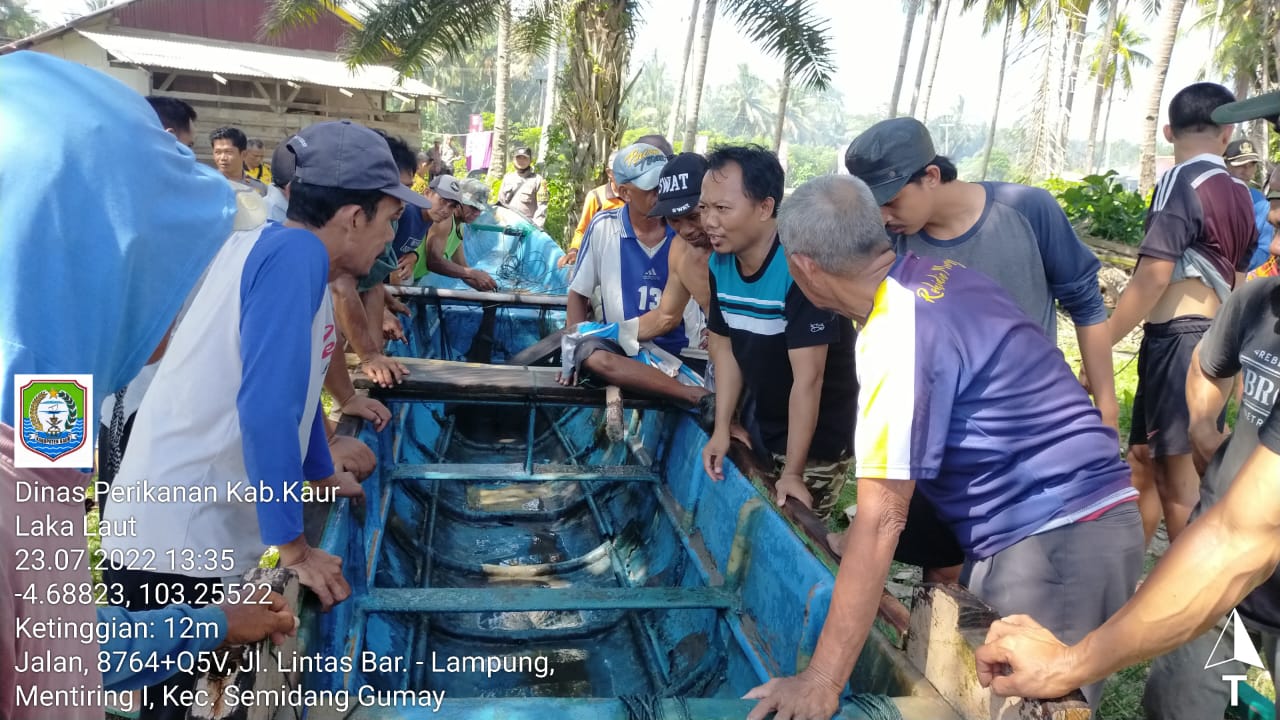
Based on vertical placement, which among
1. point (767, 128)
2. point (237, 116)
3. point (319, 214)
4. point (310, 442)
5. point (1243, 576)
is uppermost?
point (767, 128)

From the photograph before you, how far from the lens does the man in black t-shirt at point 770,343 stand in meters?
2.90

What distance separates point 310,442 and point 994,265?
2.22 metres

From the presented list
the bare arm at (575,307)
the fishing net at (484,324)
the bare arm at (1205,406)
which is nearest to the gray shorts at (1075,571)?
the bare arm at (1205,406)

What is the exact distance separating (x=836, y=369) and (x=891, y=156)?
92 cm

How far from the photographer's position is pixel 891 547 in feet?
5.79

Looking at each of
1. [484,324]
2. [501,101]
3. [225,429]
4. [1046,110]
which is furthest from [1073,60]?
[225,429]

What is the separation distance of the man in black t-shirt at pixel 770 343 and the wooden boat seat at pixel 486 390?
680 mm

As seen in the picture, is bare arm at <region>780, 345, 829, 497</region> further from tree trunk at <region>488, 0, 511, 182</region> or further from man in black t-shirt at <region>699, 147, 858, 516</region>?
tree trunk at <region>488, 0, 511, 182</region>

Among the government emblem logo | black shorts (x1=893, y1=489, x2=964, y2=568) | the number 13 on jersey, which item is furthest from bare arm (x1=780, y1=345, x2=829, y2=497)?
the government emblem logo

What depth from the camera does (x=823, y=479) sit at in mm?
3404

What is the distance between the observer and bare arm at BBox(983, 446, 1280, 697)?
53.9 inches

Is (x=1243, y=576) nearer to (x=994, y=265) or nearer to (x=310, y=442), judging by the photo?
(x=994, y=265)

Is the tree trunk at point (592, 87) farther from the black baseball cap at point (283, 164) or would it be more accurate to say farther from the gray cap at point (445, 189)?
the black baseball cap at point (283, 164)

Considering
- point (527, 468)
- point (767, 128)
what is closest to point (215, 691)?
point (527, 468)
